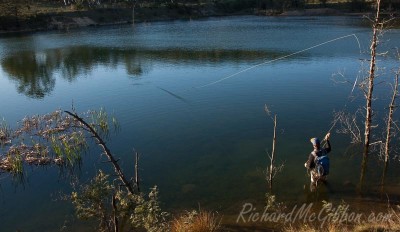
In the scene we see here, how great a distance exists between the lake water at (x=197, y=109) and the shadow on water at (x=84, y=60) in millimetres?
135

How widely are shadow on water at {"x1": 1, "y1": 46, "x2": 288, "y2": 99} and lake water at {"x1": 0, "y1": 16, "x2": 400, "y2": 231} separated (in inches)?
5.3

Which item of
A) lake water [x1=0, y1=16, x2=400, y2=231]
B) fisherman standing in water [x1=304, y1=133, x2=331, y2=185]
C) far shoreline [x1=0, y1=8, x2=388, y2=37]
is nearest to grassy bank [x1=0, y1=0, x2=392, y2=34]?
far shoreline [x1=0, y1=8, x2=388, y2=37]

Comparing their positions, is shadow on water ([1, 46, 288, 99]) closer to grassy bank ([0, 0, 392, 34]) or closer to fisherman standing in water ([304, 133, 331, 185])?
fisherman standing in water ([304, 133, 331, 185])

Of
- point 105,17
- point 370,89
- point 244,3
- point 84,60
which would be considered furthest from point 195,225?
point 244,3

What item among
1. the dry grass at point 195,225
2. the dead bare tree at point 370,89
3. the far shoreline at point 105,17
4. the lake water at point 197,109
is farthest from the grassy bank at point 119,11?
the dry grass at point 195,225

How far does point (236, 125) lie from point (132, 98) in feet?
34.1

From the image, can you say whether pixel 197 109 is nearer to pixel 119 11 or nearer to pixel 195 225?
pixel 195 225

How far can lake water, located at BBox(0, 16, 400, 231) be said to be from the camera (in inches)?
584

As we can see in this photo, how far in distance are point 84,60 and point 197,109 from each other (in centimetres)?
2649

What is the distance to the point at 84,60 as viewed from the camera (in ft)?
157

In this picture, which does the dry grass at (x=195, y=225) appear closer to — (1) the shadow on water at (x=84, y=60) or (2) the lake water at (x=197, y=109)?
(2) the lake water at (x=197, y=109)

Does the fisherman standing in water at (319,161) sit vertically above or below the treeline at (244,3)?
below

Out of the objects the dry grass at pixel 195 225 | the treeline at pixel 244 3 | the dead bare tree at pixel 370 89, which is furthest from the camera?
the treeline at pixel 244 3

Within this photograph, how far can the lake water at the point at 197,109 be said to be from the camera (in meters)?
14.8
